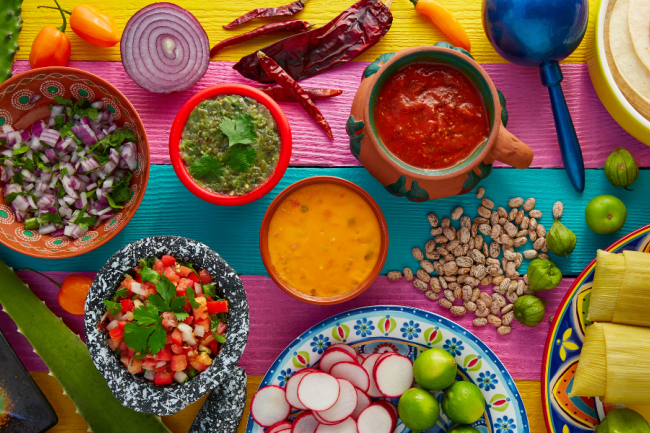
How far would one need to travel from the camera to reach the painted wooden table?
2.26m

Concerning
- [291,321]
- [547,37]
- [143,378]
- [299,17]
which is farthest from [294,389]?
[547,37]

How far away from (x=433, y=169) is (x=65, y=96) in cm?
168

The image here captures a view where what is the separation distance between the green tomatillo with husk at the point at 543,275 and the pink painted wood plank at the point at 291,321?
151 millimetres

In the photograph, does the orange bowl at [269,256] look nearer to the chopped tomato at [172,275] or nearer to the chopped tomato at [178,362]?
the chopped tomato at [172,275]

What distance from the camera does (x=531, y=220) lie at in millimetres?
2262

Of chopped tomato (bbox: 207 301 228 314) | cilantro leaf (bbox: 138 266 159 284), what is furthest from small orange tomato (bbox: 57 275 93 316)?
chopped tomato (bbox: 207 301 228 314)

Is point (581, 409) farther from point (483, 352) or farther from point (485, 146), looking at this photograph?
point (485, 146)

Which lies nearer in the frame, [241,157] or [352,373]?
[241,157]

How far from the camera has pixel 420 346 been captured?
7.18 feet

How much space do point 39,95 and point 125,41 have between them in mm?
450

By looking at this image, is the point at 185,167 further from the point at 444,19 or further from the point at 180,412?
the point at 444,19

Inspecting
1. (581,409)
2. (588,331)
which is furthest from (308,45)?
(581,409)

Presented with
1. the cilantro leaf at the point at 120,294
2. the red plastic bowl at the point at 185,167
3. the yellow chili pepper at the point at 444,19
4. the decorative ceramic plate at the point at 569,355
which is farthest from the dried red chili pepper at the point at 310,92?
the decorative ceramic plate at the point at 569,355

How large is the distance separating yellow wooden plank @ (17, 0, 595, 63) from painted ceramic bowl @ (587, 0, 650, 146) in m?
0.19
